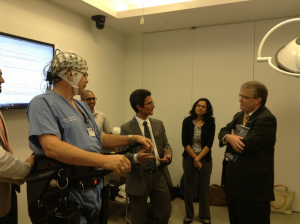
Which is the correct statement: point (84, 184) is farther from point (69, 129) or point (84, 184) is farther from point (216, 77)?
point (216, 77)

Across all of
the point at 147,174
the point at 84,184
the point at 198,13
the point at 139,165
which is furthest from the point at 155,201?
the point at 198,13

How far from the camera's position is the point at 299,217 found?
3131mm

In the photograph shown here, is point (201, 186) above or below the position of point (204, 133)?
below

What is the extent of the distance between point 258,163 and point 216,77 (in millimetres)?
2039

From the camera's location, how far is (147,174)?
6.84 ft

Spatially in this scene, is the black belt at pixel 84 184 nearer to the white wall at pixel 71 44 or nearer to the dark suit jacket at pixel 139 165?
the dark suit jacket at pixel 139 165

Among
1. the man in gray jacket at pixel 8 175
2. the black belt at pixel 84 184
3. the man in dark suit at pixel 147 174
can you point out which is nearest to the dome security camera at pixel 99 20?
the man in dark suit at pixel 147 174

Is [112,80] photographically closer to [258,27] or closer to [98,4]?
[98,4]

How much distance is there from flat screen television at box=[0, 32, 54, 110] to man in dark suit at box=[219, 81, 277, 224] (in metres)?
2.04

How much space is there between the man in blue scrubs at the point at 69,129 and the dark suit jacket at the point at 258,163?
1.19 meters

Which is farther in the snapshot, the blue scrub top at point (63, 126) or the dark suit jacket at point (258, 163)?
the dark suit jacket at point (258, 163)

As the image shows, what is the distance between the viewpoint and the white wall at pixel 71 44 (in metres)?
2.35

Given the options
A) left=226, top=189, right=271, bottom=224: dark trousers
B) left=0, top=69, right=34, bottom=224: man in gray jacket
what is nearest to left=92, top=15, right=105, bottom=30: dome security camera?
left=0, top=69, right=34, bottom=224: man in gray jacket

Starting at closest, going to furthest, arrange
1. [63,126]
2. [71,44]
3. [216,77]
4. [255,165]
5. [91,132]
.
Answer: [63,126] < [91,132] < [255,165] < [71,44] < [216,77]
